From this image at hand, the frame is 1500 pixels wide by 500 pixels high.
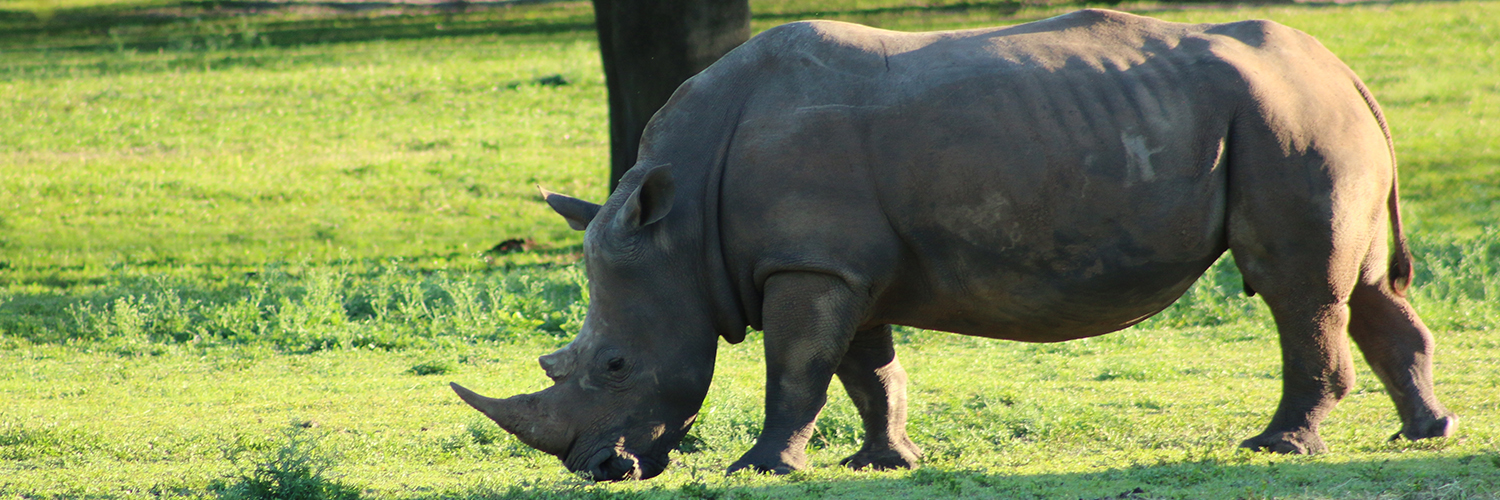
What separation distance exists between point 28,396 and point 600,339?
4191 millimetres

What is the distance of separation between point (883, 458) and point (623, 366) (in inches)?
49.4

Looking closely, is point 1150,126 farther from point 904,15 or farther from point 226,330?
point 904,15

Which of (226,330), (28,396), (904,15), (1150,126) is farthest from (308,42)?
(1150,126)

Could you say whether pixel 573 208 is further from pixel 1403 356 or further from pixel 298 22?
pixel 298 22

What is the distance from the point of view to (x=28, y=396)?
8.20 meters

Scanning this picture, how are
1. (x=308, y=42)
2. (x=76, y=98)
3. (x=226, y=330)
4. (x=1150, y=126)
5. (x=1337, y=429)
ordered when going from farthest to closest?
(x=308, y=42)
(x=76, y=98)
(x=226, y=330)
(x=1337, y=429)
(x=1150, y=126)

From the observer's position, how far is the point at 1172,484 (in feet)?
16.9

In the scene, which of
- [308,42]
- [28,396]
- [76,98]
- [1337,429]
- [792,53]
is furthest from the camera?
[308,42]

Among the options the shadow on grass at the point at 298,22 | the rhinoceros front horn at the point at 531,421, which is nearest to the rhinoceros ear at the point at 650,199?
the rhinoceros front horn at the point at 531,421

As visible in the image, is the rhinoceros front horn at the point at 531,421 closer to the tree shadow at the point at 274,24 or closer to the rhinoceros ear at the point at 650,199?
the rhinoceros ear at the point at 650,199

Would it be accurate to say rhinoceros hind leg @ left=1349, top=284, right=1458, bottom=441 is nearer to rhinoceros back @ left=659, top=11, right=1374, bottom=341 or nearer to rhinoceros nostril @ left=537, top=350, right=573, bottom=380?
rhinoceros back @ left=659, top=11, right=1374, bottom=341

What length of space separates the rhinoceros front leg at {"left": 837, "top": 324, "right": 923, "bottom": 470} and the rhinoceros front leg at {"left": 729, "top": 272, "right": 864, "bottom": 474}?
0.59 meters

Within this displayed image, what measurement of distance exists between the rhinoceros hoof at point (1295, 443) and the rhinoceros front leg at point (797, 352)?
5.74ft

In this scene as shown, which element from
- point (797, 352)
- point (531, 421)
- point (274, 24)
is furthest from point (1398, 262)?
point (274, 24)
